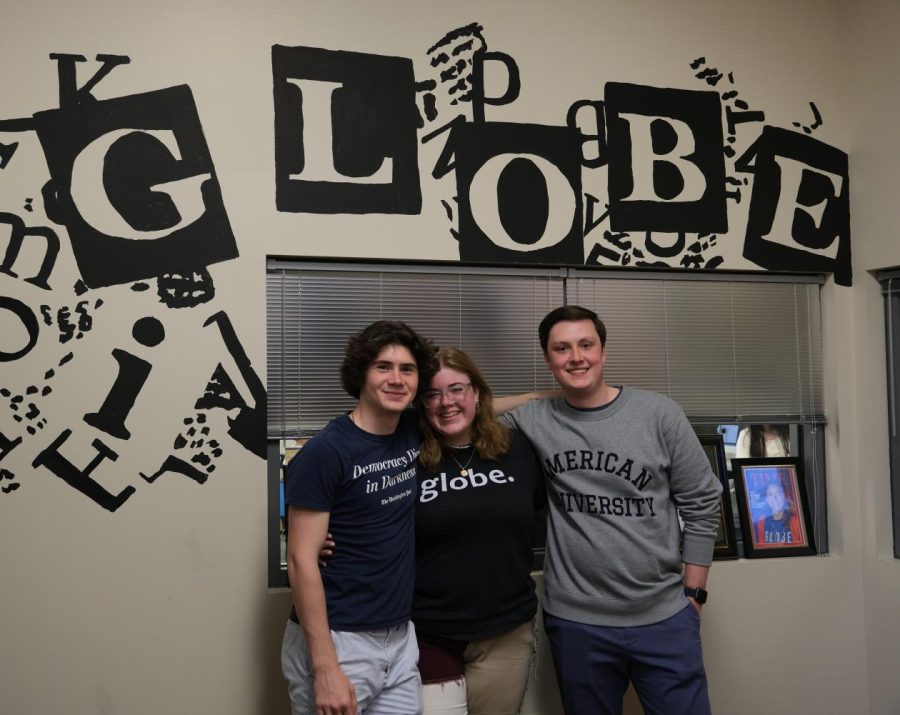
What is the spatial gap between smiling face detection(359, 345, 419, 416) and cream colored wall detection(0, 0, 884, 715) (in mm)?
672

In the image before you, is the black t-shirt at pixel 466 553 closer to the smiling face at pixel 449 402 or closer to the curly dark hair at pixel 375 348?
the smiling face at pixel 449 402

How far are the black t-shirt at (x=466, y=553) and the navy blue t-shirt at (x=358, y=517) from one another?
0.08 m

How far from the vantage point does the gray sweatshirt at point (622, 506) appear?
2344 millimetres

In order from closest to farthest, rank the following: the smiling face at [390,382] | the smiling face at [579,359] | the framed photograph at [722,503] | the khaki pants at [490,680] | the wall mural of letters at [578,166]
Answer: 1. the smiling face at [390,382]
2. the khaki pants at [490,680]
3. the smiling face at [579,359]
4. the wall mural of letters at [578,166]
5. the framed photograph at [722,503]

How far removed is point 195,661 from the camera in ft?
8.45

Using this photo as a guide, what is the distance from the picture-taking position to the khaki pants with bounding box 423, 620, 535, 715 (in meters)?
2.26

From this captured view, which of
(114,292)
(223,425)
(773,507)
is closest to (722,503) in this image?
(773,507)

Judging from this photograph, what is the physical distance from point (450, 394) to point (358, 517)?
43 centimetres

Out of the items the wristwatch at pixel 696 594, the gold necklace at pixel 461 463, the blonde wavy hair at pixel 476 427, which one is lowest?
the wristwatch at pixel 696 594

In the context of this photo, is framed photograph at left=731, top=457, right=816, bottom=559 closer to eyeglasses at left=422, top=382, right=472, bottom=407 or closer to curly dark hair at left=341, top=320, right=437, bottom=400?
eyeglasses at left=422, top=382, right=472, bottom=407

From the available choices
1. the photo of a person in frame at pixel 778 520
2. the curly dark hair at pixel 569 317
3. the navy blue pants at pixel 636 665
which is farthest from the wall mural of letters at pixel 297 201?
the navy blue pants at pixel 636 665

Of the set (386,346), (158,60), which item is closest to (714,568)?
(386,346)

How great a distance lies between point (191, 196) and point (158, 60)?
17.5 inches

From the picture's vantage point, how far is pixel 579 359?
93.5 inches
